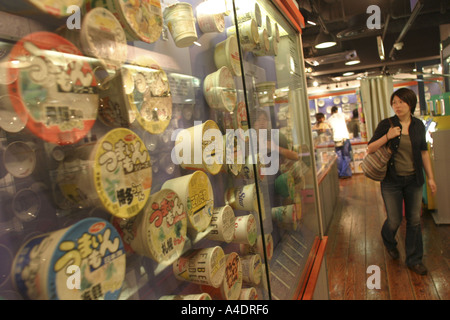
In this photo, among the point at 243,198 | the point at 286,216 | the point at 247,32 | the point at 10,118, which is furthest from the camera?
the point at 286,216

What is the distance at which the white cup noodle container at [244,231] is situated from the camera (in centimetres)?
122

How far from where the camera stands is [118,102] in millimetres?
752

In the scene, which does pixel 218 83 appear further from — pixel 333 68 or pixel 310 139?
pixel 333 68

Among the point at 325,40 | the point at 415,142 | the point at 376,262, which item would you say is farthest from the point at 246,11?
the point at 325,40

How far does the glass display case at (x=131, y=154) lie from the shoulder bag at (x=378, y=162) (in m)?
1.58

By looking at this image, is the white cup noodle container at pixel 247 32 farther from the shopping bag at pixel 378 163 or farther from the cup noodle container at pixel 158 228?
the shopping bag at pixel 378 163

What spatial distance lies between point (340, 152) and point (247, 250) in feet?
23.6

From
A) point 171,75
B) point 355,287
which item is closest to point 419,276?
point 355,287

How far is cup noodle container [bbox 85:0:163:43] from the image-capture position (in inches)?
28.8

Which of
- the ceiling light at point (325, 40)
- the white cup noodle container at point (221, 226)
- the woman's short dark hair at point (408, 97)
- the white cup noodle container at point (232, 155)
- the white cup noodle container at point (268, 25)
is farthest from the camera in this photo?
the ceiling light at point (325, 40)

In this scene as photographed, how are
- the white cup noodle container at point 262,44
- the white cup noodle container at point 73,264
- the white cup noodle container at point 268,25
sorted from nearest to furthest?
the white cup noodle container at point 73,264
the white cup noodle container at point 262,44
the white cup noodle container at point 268,25

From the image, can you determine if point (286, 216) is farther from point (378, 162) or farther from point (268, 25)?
point (378, 162)

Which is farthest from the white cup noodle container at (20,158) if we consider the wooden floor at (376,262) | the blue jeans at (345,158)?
the blue jeans at (345,158)

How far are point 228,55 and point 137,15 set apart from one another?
1.75 ft
